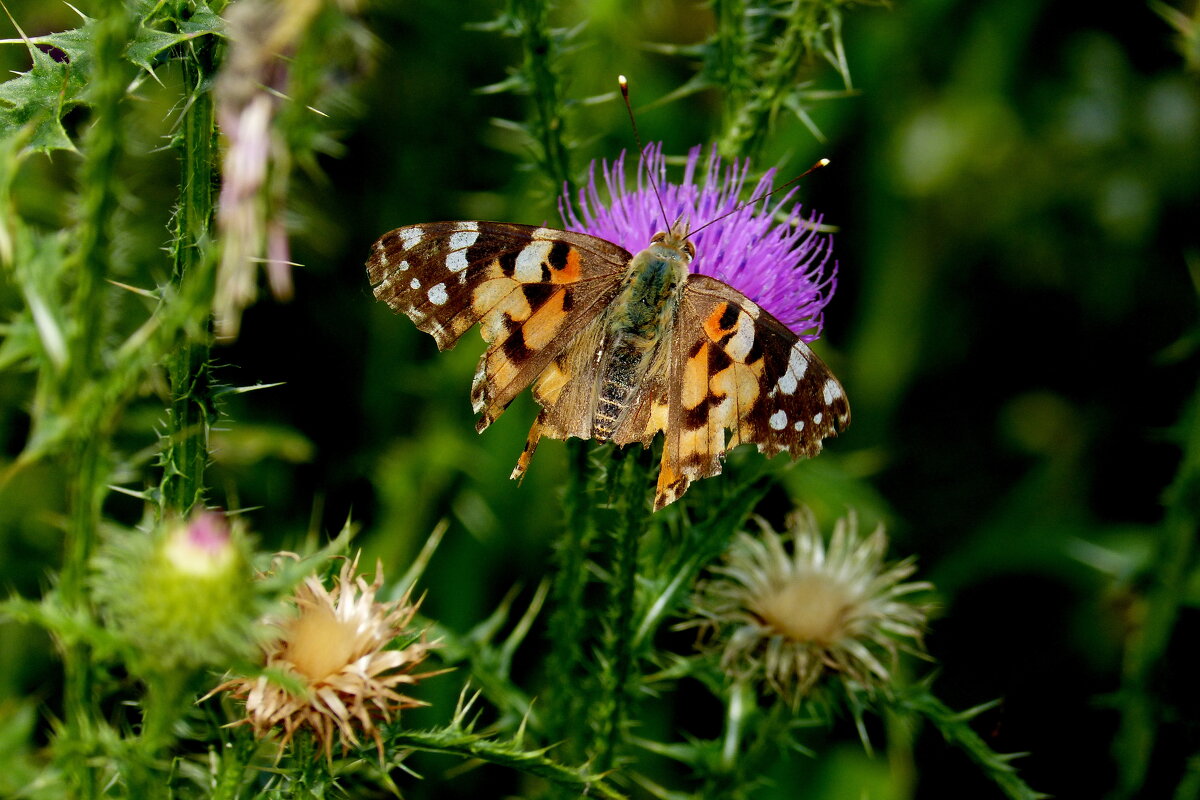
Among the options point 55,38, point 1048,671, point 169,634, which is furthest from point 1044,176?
point 169,634

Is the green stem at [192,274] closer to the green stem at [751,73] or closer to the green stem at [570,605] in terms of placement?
the green stem at [570,605]

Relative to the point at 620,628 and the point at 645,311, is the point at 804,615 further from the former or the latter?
the point at 645,311

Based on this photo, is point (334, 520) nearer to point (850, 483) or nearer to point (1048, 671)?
point (850, 483)

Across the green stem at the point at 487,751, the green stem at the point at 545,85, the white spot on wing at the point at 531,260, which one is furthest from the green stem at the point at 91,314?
the green stem at the point at 545,85

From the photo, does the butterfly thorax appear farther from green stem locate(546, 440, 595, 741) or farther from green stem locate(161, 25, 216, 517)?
green stem locate(161, 25, 216, 517)

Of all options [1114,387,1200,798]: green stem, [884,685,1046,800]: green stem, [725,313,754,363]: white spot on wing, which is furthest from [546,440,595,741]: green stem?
[1114,387,1200,798]: green stem

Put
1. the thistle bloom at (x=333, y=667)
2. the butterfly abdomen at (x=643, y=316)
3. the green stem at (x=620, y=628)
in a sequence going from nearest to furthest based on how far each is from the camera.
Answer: the thistle bloom at (x=333, y=667) < the green stem at (x=620, y=628) < the butterfly abdomen at (x=643, y=316)
